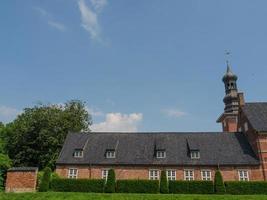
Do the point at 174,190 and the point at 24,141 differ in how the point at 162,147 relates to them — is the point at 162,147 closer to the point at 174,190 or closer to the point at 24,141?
the point at 174,190

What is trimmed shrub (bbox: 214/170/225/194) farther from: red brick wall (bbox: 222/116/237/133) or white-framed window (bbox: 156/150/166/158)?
red brick wall (bbox: 222/116/237/133)

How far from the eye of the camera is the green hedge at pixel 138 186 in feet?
116

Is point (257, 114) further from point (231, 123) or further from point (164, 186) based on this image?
point (164, 186)

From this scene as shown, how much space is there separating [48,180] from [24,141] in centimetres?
2119

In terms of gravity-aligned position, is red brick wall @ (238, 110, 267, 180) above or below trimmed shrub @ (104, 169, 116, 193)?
above

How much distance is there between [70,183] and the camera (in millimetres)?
36312

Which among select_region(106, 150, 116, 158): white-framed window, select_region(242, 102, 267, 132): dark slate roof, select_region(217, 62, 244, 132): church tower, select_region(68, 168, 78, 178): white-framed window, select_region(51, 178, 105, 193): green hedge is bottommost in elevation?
select_region(51, 178, 105, 193): green hedge

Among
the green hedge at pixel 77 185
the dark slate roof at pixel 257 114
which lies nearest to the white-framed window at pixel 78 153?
the green hedge at pixel 77 185

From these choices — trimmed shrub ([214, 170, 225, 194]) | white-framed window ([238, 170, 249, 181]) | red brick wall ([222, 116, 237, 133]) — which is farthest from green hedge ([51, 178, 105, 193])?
red brick wall ([222, 116, 237, 133])

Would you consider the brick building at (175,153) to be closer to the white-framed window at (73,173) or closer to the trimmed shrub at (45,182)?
the white-framed window at (73,173)

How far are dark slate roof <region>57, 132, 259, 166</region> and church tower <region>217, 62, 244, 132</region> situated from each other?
885 centimetres

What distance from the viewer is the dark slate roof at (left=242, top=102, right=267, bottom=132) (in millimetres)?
41688

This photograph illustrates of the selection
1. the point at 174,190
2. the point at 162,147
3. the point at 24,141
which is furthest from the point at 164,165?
the point at 24,141

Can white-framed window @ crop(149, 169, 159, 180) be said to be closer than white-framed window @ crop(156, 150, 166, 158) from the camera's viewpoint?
Yes
